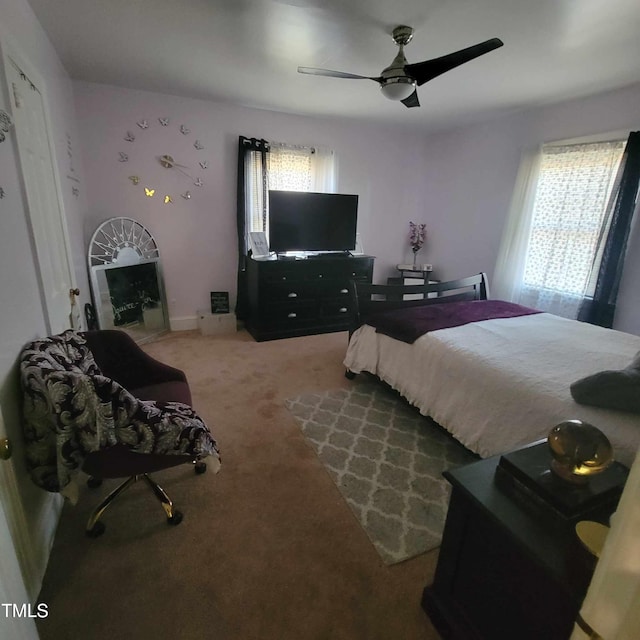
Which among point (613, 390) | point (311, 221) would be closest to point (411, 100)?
point (311, 221)

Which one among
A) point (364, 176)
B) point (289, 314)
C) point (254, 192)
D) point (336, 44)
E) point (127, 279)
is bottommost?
point (289, 314)

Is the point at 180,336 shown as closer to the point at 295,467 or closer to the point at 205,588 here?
the point at 295,467

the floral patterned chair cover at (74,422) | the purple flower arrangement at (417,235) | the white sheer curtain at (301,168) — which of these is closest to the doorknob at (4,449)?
the floral patterned chair cover at (74,422)

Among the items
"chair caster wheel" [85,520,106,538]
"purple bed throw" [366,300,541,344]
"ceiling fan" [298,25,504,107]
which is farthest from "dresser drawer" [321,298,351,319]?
"chair caster wheel" [85,520,106,538]

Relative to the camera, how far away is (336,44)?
231cm

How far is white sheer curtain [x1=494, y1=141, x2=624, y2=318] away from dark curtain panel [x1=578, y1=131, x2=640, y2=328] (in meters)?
0.10

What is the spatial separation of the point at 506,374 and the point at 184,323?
349cm

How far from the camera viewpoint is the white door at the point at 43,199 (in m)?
1.58

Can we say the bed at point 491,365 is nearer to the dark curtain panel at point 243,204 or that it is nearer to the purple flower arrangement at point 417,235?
the dark curtain panel at point 243,204

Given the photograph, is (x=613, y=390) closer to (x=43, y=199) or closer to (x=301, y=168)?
(x=43, y=199)

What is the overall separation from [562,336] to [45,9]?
147 inches

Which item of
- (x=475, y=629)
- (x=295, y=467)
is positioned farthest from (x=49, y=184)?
(x=475, y=629)

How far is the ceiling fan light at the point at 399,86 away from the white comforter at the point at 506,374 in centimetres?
154

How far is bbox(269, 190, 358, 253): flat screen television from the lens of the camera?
3.90 m
